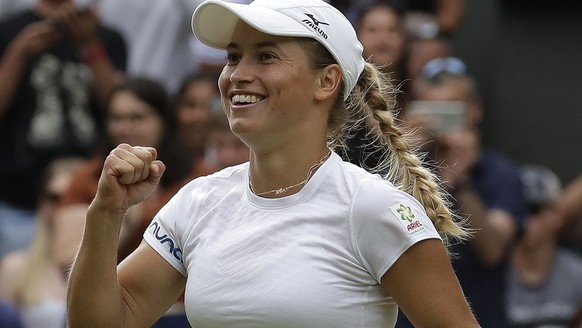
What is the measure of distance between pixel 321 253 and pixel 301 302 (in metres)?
0.13

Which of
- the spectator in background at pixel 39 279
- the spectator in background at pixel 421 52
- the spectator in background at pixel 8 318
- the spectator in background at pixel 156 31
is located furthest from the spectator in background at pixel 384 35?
the spectator in background at pixel 8 318

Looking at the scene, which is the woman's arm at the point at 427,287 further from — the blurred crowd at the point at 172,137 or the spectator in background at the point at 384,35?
the spectator in background at the point at 384,35

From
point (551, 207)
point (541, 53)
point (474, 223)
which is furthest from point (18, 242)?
point (541, 53)

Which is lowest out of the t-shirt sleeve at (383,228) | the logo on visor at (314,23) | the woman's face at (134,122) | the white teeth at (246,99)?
the woman's face at (134,122)

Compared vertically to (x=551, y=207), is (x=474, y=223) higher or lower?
higher

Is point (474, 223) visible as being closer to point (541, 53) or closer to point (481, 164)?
point (481, 164)

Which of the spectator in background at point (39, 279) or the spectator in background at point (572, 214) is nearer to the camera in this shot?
the spectator in background at point (39, 279)

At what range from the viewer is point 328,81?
3.15m

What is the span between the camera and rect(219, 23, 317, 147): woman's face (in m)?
3.05

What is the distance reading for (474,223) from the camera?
19.3 feet

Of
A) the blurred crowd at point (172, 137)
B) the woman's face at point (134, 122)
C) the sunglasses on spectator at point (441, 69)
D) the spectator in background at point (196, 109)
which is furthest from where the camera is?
the spectator in background at point (196, 109)

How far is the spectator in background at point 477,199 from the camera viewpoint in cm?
582

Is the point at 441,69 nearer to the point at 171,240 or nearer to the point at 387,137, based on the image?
the point at 387,137

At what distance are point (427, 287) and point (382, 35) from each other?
13.7 feet
